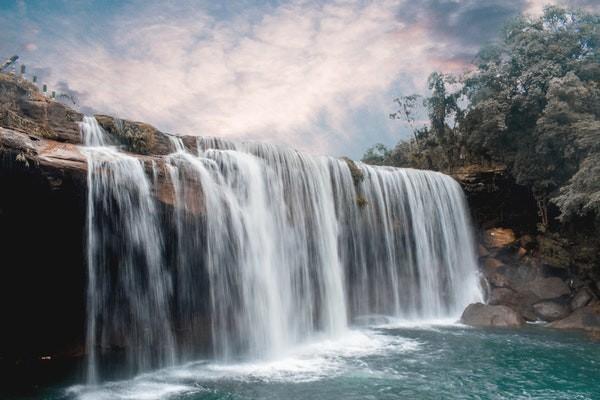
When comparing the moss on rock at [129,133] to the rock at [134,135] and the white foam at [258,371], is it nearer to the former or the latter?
the rock at [134,135]

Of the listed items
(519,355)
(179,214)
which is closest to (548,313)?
(519,355)

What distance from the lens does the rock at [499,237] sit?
21.1m

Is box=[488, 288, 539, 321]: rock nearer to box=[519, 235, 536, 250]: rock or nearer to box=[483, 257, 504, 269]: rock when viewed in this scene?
box=[483, 257, 504, 269]: rock

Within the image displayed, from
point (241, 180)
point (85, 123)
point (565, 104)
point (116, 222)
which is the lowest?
point (116, 222)

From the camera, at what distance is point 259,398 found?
8641 millimetres

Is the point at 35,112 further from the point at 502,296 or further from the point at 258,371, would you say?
the point at 502,296

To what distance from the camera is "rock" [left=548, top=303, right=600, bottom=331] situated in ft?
51.5

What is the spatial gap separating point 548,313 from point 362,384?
11977mm

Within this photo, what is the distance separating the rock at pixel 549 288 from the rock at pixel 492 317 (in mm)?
1979

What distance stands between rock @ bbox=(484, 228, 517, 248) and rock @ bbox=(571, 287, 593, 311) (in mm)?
3808

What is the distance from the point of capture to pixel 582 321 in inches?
628

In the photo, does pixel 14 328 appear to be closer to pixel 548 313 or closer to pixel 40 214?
pixel 40 214

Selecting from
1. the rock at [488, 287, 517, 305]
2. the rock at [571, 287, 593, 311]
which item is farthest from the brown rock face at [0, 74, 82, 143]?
the rock at [571, 287, 593, 311]

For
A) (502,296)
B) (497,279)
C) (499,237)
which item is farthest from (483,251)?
(502,296)
